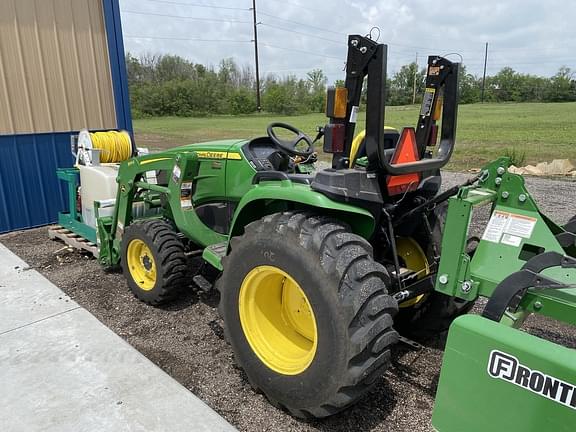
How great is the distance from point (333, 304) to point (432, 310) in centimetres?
139

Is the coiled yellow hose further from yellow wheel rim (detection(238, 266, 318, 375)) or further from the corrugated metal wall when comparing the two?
yellow wheel rim (detection(238, 266, 318, 375))

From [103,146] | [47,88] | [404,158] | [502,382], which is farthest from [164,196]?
[47,88]

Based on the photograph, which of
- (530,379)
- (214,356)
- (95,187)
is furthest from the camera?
(95,187)

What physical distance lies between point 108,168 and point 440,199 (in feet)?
13.4

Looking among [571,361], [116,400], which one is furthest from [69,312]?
[571,361]

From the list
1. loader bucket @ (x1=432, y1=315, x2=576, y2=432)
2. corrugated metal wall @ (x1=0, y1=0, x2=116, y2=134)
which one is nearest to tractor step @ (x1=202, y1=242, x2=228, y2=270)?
loader bucket @ (x1=432, y1=315, x2=576, y2=432)

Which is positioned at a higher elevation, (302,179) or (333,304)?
(302,179)

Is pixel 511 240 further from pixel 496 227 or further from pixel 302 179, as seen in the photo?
pixel 302 179

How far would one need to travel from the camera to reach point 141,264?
163 inches

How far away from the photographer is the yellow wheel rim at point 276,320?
2523mm

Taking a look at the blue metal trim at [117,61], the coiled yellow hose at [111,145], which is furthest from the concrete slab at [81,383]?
the blue metal trim at [117,61]

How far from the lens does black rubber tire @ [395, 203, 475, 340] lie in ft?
9.99

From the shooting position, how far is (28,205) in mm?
6445

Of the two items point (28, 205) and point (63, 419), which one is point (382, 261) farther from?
point (28, 205)
